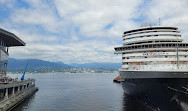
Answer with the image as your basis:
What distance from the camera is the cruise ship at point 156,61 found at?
68.9 feet

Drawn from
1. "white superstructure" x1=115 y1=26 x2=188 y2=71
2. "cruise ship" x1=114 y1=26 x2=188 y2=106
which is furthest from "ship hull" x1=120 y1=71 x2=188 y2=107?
"white superstructure" x1=115 y1=26 x2=188 y2=71

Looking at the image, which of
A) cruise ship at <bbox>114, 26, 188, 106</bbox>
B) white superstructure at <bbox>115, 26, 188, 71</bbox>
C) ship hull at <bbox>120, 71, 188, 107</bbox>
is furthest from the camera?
white superstructure at <bbox>115, 26, 188, 71</bbox>

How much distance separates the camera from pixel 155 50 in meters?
26.7

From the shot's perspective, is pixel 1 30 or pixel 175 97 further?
pixel 1 30

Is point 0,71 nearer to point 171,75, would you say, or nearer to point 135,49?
point 135,49

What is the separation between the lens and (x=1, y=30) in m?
35.6

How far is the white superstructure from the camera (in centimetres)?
2498

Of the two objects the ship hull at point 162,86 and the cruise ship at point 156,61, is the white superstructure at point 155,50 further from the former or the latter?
the ship hull at point 162,86

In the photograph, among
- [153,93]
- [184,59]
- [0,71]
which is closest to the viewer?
[153,93]

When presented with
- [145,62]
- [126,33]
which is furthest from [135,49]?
[126,33]

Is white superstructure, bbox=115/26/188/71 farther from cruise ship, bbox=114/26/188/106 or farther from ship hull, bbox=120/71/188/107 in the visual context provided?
ship hull, bbox=120/71/188/107

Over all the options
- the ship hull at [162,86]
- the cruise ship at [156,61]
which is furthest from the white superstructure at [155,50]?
the ship hull at [162,86]

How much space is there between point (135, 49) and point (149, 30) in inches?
203

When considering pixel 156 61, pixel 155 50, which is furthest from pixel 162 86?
pixel 155 50
